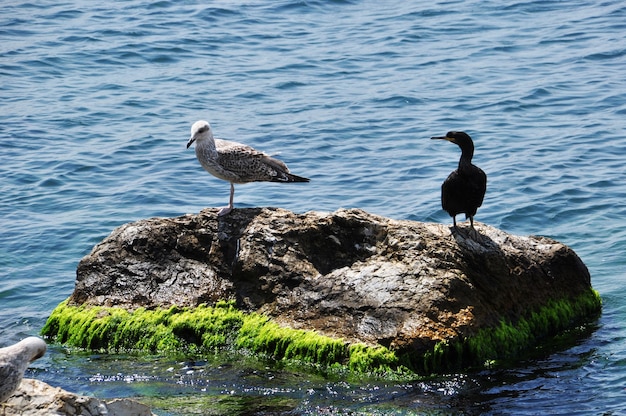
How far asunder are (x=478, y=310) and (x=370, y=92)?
10893 mm

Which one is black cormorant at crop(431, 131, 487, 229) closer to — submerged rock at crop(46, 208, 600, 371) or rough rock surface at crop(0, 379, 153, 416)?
submerged rock at crop(46, 208, 600, 371)

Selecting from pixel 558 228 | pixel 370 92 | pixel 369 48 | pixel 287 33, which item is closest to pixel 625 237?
pixel 558 228

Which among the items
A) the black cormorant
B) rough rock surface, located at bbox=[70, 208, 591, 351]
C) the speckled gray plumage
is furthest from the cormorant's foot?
the speckled gray plumage

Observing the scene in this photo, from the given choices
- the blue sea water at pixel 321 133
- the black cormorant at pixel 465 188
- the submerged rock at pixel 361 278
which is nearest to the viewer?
the submerged rock at pixel 361 278

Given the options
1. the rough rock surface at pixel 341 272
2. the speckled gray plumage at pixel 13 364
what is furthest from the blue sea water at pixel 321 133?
the speckled gray plumage at pixel 13 364

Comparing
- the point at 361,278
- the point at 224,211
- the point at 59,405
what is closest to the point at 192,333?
the point at 224,211

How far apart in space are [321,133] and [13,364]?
1100 cm

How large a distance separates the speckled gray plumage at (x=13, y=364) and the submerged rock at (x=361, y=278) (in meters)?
2.59

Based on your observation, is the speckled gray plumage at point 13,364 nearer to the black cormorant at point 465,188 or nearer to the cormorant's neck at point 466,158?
the black cormorant at point 465,188

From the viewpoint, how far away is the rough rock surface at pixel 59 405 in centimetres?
610

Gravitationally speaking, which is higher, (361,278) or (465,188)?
(465,188)

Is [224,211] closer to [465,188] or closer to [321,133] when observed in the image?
[465,188]

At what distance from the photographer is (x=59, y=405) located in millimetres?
6078

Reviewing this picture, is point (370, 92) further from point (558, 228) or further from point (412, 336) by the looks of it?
point (412, 336)
